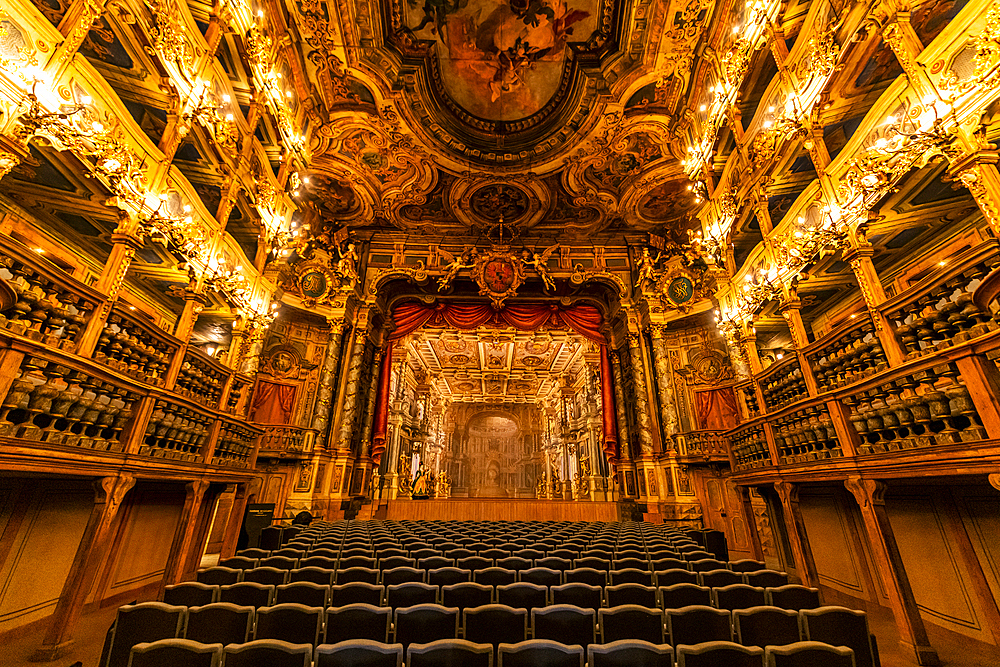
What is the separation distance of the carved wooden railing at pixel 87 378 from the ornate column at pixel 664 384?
37.8 ft

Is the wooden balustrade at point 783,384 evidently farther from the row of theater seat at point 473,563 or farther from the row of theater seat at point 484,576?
the row of theater seat at point 484,576

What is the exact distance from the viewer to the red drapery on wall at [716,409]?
12.0 metres

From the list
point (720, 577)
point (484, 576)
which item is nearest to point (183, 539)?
point (484, 576)

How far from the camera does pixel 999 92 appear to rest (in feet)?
13.1

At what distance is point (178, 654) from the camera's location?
6.83ft

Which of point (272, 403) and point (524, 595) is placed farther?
point (272, 403)

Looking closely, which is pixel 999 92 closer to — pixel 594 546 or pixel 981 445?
pixel 981 445

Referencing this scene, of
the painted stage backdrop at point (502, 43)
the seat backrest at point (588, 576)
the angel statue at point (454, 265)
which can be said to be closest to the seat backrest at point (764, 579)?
the seat backrest at point (588, 576)

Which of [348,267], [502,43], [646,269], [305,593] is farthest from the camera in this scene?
[348,267]

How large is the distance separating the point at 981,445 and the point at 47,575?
10577 mm

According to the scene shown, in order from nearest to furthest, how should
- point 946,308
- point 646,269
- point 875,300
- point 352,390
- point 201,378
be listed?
point 946,308 → point 875,300 → point 201,378 → point 352,390 → point 646,269

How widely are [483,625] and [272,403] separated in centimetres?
1192

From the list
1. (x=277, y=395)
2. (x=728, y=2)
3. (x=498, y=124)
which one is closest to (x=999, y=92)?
(x=728, y=2)

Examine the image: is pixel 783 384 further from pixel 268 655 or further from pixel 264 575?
pixel 264 575
